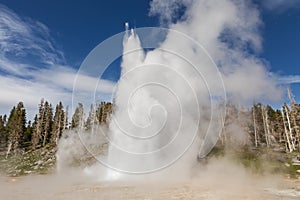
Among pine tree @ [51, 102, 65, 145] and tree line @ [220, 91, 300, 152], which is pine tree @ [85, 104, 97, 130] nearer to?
pine tree @ [51, 102, 65, 145]

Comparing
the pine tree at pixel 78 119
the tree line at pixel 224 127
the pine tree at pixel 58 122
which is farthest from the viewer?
the pine tree at pixel 78 119

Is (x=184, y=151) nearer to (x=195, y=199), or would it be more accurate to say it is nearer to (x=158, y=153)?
(x=158, y=153)

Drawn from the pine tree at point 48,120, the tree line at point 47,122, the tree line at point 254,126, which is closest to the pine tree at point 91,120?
the tree line at point 47,122

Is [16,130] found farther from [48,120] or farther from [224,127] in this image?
[224,127]

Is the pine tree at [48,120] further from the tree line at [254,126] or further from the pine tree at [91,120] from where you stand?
the tree line at [254,126]

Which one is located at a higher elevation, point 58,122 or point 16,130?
point 58,122

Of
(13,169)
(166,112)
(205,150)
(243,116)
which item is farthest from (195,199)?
(243,116)

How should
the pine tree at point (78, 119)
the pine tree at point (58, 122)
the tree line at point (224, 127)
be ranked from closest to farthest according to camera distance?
1. the tree line at point (224, 127)
2. the pine tree at point (58, 122)
3. the pine tree at point (78, 119)

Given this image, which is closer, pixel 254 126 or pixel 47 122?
pixel 254 126

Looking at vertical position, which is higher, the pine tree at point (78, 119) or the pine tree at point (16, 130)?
the pine tree at point (78, 119)

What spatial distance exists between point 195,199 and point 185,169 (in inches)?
513

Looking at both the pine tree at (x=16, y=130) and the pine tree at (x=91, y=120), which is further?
the pine tree at (x=91, y=120)

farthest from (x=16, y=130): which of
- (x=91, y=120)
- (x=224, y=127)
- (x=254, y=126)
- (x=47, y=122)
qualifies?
(x=254, y=126)

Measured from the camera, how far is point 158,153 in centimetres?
2659
